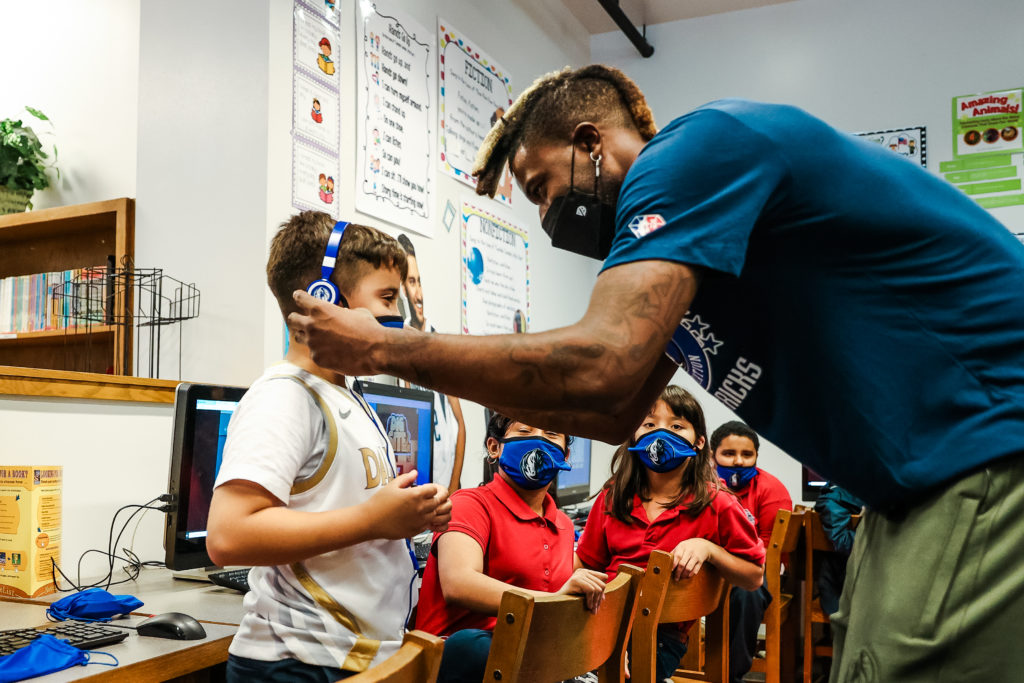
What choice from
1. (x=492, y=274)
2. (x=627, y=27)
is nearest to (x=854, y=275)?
(x=492, y=274)

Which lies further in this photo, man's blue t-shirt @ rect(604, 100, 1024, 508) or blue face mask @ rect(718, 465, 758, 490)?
blue face mask @ rect(718, 465, 758, 490)

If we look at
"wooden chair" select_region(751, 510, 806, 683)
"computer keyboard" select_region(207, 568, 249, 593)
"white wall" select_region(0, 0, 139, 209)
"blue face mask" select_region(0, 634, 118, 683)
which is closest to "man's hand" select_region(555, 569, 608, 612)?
Result: "blue face mask" select_region(0, 634, 118, 683)

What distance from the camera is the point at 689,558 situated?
1920mm

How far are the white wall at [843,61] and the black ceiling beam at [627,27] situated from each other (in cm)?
9

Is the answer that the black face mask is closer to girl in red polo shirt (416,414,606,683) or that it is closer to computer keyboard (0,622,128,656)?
girl in red polo shirt (416,414,606,683)

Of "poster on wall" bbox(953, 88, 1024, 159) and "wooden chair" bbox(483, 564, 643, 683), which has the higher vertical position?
"poster on wall" bbox(953, 88, 1024, 159)

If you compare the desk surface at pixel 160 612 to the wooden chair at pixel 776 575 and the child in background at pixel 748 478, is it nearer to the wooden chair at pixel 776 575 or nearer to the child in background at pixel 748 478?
the wooden chair at pixel 776 575

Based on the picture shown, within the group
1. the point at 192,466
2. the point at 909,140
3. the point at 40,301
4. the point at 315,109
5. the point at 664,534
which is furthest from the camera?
the point at 909,140

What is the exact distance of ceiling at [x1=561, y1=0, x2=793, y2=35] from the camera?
4.88 meters

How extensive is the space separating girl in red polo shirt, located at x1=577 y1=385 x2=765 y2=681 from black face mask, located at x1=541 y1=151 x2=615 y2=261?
1175 mm

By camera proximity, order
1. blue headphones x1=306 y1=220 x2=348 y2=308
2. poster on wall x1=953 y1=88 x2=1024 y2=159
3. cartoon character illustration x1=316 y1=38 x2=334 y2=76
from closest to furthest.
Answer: blue headphones x1=306 y1=220 x2=348 y2=308 < cartoon character illustration x1=316 y1=38 x2=334 y2=76 < poster on wall x1=953 y1=88 x2=1024 y2=159

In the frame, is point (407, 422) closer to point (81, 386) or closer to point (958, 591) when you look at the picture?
point (81, 386)

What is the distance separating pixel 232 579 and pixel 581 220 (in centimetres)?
117

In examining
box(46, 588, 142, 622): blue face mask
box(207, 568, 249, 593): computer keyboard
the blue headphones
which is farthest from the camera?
box(207, 568, 249, 593): computer keyboard
